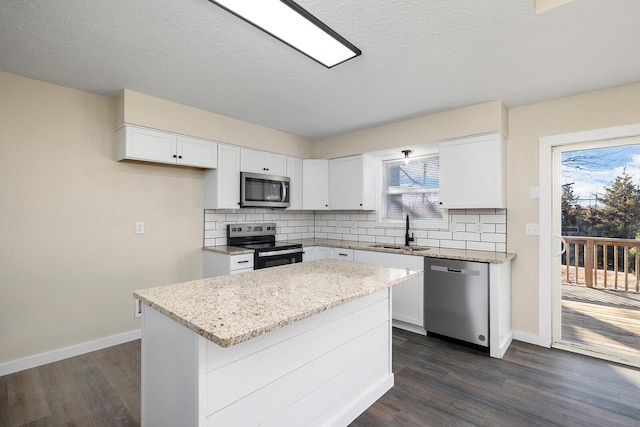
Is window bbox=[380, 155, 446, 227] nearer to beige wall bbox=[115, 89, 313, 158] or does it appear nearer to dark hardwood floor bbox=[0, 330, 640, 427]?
beige wall bbox=[115, 89, 313, 158]

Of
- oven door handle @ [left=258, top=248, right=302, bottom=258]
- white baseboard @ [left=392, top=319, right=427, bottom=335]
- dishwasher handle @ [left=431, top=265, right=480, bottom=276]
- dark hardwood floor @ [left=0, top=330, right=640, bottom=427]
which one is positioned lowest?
dark hardwood floor @ [left=0, top=330, right=640, bottom=427]

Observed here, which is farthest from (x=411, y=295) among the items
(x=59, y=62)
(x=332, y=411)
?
(x=59, y=62)

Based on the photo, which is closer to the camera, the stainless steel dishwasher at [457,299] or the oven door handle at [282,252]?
the stainless steel dishwasher at [457,299]

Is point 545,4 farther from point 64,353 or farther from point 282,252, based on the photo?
point 64,353

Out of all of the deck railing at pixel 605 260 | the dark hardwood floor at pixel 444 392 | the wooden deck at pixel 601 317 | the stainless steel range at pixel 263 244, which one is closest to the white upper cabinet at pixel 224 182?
the stainless steel range at pixel 263 244

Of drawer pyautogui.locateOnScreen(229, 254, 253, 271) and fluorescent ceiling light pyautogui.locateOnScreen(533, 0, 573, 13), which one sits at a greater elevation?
fluorescent ceiling light pyautogui.locateOnScreen(533, 0, 573, 13)

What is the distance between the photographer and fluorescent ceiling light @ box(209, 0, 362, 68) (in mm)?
1535

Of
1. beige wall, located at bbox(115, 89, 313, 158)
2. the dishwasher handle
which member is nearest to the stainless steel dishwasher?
the dishwasher handle

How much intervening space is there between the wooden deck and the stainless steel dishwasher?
930mm

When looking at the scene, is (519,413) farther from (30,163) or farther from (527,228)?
(30,163)

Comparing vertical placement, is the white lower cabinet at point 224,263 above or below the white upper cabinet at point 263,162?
below

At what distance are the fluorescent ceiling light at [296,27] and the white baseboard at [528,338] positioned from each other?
3.09 m

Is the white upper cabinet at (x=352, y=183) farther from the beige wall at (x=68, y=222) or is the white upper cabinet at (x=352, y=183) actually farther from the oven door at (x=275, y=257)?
the beige wall at (x=68, y=222)

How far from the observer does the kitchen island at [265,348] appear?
121 cm
